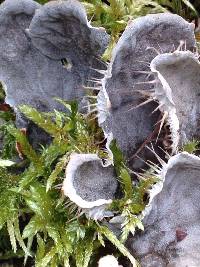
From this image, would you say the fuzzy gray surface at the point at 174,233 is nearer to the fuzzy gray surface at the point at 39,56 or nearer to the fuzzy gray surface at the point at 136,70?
the fuzzy gray surface at the point at 136,70

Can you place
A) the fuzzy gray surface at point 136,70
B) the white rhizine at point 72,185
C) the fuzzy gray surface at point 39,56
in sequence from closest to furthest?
the white rhizine at point 72,185, the fuzzy gray surface at point 136,70, the fuzzy gray surface at point 39,56

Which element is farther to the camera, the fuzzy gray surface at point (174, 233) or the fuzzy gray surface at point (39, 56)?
the fuzzy gray surface at point (39, 56)

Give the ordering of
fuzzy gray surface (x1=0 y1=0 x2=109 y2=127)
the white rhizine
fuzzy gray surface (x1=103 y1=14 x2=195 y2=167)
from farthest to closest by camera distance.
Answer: fuzzy gray surface (x1=0 y1=0 x2=109 y2=127) → fuzzy gray surface (x1=103 y1=14 x2=195 y2=167) → the white rhizine

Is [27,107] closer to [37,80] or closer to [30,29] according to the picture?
[37,80]

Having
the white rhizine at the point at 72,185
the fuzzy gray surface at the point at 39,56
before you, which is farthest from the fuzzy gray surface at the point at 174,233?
the fuzzy gray surface at the point at 39,56

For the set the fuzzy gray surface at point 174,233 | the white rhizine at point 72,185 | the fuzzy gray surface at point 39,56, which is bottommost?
the fuzzy gray surface at point 174,233

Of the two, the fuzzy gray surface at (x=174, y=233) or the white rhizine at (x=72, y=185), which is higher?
the white rhizine at (x=72, y=185)

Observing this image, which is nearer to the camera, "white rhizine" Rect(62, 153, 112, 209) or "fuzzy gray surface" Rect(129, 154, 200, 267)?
"white rhizine" Rect(62, 153, 112, 209)

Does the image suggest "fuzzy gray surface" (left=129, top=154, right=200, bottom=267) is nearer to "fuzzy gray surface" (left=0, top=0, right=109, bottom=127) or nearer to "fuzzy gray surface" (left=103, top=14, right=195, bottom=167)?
"fuzzy gray surface" (left=103, top=14, right=195, bottom=167)

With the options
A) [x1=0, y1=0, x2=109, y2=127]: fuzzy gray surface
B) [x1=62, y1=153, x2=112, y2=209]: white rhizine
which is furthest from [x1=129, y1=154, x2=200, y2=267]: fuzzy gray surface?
[x1=0, y1=0, x2=109, y2=127]: fuzzy gray surface

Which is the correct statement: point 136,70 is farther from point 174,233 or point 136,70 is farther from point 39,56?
point 174,233

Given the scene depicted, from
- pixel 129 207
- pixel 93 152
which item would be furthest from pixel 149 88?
pixel 129 207

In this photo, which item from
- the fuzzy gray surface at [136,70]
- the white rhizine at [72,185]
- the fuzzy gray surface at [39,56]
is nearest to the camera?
the white rhizine at [72,185]
